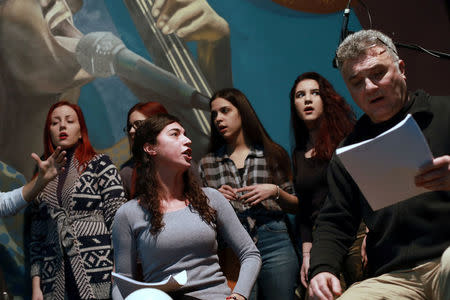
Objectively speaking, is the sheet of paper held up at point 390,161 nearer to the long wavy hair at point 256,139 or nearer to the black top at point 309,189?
the black top at point 309,189

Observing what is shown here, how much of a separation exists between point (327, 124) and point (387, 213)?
149 cm

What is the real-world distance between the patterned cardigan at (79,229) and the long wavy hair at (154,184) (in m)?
0.40

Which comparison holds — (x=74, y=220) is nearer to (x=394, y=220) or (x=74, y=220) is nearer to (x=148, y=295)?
(x=148, y=295)

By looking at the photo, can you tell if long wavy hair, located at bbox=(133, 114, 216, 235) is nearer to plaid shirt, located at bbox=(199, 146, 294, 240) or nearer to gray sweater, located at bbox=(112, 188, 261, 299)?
gray sweater, located at bbox=(112, 188, 261, 299)

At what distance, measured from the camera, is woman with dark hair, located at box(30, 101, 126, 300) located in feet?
10.00

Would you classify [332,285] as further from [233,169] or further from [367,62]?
[233,169]

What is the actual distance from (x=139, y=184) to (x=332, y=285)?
1340mm

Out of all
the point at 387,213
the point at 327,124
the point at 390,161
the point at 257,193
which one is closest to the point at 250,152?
the point at 257,193

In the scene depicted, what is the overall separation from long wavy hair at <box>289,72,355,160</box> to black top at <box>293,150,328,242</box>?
0.25 feet

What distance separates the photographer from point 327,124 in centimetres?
337

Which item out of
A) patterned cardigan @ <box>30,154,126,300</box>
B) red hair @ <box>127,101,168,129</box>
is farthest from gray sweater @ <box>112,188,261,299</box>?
red hair @ <box>127,101,168,129</box>

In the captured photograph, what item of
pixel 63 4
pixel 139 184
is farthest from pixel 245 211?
pixel 63 4

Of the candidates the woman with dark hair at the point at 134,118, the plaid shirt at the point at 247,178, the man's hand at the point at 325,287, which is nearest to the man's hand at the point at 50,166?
the woman with dark hair at the point at 134,118

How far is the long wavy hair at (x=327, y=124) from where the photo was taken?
3.28 m
